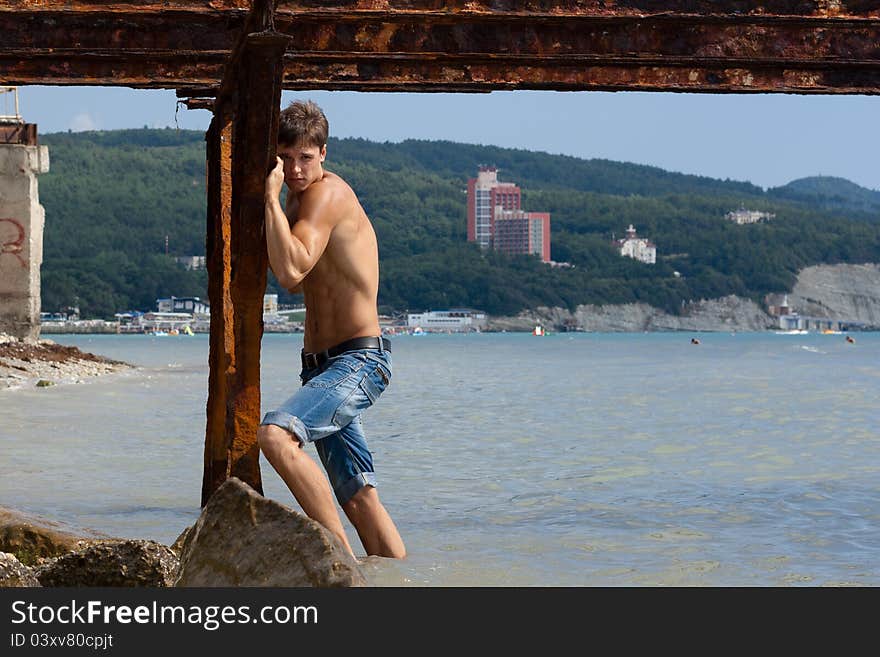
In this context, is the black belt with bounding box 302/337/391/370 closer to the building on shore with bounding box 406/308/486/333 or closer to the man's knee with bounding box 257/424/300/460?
the man's knee with bounding box 257/424/300/460

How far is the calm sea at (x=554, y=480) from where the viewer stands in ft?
27.3

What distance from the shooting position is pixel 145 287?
145 meters

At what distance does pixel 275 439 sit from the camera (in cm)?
558

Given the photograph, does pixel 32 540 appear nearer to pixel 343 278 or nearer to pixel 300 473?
pixel 300 473

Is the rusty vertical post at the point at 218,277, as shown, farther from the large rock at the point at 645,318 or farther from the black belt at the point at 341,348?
the large rock at the point at 645,318

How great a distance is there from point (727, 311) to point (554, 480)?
15501 centimetres

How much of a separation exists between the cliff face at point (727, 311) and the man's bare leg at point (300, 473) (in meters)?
153

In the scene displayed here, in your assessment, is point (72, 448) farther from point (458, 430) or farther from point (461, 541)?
point (461, 541)

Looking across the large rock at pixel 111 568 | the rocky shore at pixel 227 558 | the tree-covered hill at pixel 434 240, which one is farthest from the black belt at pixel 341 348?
the tree-covered hill at pixel 434 240

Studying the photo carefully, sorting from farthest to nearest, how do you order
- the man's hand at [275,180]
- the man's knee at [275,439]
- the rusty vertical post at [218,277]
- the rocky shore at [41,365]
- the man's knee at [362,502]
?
the rocky shore at [41,365] → the rusty vertical post at [218,277] → the man's knee at [362,502] → the man's hand at [275,180] → the man's knee at [275,439]

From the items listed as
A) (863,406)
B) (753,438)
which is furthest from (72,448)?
(863,406)

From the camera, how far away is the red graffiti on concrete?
118ft

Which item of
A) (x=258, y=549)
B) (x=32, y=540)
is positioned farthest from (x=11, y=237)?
(x=258, y=549)

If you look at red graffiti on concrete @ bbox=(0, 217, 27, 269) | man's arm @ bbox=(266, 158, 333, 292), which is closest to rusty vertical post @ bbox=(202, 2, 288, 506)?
man's arm @ bbox=(266, 158, 333, 292)
